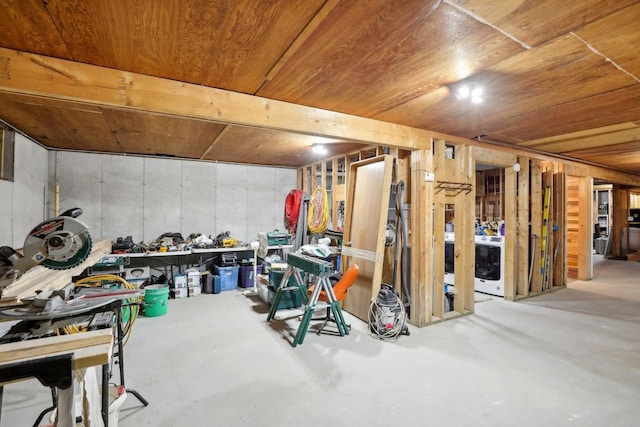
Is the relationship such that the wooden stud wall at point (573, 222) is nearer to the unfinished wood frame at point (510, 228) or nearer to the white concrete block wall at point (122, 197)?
the unfinished wood frame at point (510, 228)

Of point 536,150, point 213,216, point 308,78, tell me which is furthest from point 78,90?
point 536,150

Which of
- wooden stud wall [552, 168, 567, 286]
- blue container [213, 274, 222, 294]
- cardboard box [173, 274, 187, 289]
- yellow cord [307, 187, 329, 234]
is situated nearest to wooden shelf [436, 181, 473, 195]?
yellow cord [307, 187, 329, 234]

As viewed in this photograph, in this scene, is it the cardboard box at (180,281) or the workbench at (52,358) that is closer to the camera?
the workbench at (52,358)

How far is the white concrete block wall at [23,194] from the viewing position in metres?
3.54

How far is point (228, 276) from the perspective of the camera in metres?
5.41

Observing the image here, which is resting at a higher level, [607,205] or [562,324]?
[607,205]

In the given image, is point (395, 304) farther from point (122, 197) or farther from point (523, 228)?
point (122, 197)

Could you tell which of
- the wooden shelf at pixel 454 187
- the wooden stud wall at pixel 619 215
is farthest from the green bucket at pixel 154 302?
the wooden stud wall at pixel 619 215

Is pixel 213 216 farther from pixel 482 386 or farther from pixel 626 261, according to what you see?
pixel 626 261

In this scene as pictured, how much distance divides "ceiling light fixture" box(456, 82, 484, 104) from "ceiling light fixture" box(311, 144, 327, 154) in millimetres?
2441

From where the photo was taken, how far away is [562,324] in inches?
146

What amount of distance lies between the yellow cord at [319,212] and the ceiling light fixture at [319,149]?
2.29 feet

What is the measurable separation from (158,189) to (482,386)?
5723 millimetres

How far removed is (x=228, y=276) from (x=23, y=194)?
3021 mm
